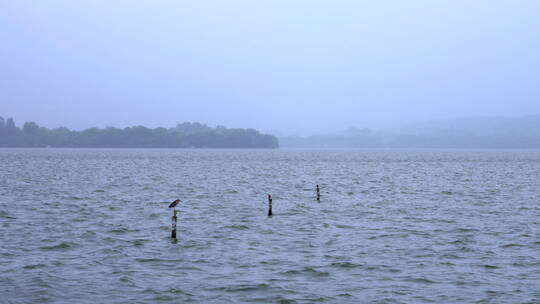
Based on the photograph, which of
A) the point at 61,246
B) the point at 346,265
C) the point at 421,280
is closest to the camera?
the point at 421,280

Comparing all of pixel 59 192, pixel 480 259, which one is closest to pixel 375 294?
pixel 480 259

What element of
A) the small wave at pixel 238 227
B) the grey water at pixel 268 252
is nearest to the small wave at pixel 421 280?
the grey water at pixel 268 252

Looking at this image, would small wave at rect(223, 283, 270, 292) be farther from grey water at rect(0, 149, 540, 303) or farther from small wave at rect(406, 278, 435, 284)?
small wave at rect(406, 278, 435, 284)

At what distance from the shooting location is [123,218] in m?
35.0

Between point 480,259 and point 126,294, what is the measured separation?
13489 millimetres

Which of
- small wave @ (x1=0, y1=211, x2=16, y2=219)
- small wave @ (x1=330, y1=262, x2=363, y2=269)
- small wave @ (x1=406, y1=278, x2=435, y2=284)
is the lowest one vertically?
small wave @ (x1=406, y1=278, x2=435, y2=284)

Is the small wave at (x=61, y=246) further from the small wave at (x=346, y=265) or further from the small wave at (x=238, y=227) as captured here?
the small wave at (x=346, y=265)

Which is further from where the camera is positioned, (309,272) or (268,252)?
(268,252)

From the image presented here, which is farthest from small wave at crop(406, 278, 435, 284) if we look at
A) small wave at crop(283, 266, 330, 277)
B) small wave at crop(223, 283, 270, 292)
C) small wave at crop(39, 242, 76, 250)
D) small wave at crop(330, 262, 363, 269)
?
small wave at crop(39, 242, 76, 250)

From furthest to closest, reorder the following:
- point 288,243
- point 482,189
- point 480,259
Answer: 1. point 482,189
2. point 288,243
3. point 480,259

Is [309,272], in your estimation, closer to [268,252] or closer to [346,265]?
[346,265]

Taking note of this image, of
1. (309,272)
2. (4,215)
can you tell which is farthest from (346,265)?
(4,215)

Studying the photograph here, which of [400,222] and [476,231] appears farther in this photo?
[400,222]

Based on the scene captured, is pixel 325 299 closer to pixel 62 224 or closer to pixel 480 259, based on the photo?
pixel 480 259
